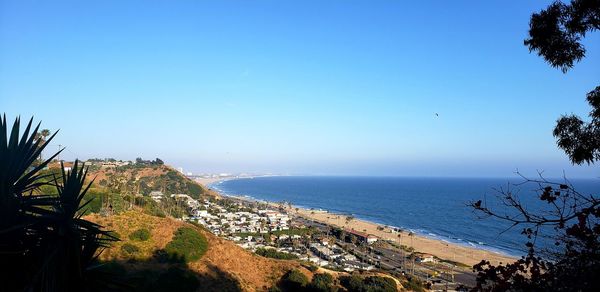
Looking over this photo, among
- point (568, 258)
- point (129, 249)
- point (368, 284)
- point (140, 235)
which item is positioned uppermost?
point (568, 258)

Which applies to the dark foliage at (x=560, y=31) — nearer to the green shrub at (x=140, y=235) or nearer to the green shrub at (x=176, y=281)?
the green shrub at (x=176, y=281)

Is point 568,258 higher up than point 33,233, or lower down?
higher up

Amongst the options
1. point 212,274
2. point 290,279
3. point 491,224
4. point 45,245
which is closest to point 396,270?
point 290,279

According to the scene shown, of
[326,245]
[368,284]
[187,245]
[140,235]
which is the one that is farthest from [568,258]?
[326,245]

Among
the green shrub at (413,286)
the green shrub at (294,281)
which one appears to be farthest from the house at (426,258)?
the green shrub at (294,281)

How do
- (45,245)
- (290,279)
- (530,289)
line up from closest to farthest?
1. (530,289)
2. (45,245)
3. (290,279)

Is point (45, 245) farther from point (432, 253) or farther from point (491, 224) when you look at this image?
point (491, 224)

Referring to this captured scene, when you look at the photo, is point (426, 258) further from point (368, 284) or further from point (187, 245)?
point (187, 245)
